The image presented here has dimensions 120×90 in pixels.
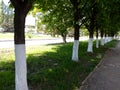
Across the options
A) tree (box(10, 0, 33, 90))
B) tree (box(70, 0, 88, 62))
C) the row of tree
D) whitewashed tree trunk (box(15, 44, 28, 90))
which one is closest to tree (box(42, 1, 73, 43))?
the row of tree

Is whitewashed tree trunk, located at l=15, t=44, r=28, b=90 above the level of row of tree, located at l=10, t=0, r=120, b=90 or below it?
below

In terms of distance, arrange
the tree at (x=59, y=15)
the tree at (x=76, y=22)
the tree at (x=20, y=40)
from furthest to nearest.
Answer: the tree at (x=59, y=15) → the tree at (x=76, y=22) → the tree at (x=20, y=40)

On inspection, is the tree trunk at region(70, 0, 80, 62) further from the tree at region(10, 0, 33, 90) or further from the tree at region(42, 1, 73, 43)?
the tree at region(10, 0, 33, 90)

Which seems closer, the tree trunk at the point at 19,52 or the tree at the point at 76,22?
the tree trunk at the point at 19,52

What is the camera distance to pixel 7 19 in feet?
311

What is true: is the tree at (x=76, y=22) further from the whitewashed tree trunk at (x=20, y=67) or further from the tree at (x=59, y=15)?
the whitewashed tree trunk at (x=20, y=67)

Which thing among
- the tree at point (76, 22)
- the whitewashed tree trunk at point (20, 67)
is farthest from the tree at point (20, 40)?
the tree at point (76, 22)

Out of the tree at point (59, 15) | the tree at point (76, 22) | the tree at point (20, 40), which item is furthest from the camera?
the tree at point (59, 15)

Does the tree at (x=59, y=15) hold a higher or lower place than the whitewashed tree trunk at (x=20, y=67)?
higher

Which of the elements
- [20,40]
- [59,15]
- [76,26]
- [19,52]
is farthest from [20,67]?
[59,15]

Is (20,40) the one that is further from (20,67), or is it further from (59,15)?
(59,15)

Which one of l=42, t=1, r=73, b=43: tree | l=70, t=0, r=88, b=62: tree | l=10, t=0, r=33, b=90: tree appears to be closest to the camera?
l=10, t=0, r=33, b=90: tree

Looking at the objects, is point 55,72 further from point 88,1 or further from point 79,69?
point 88,1

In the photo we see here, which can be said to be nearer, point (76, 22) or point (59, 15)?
point (76, 22)
